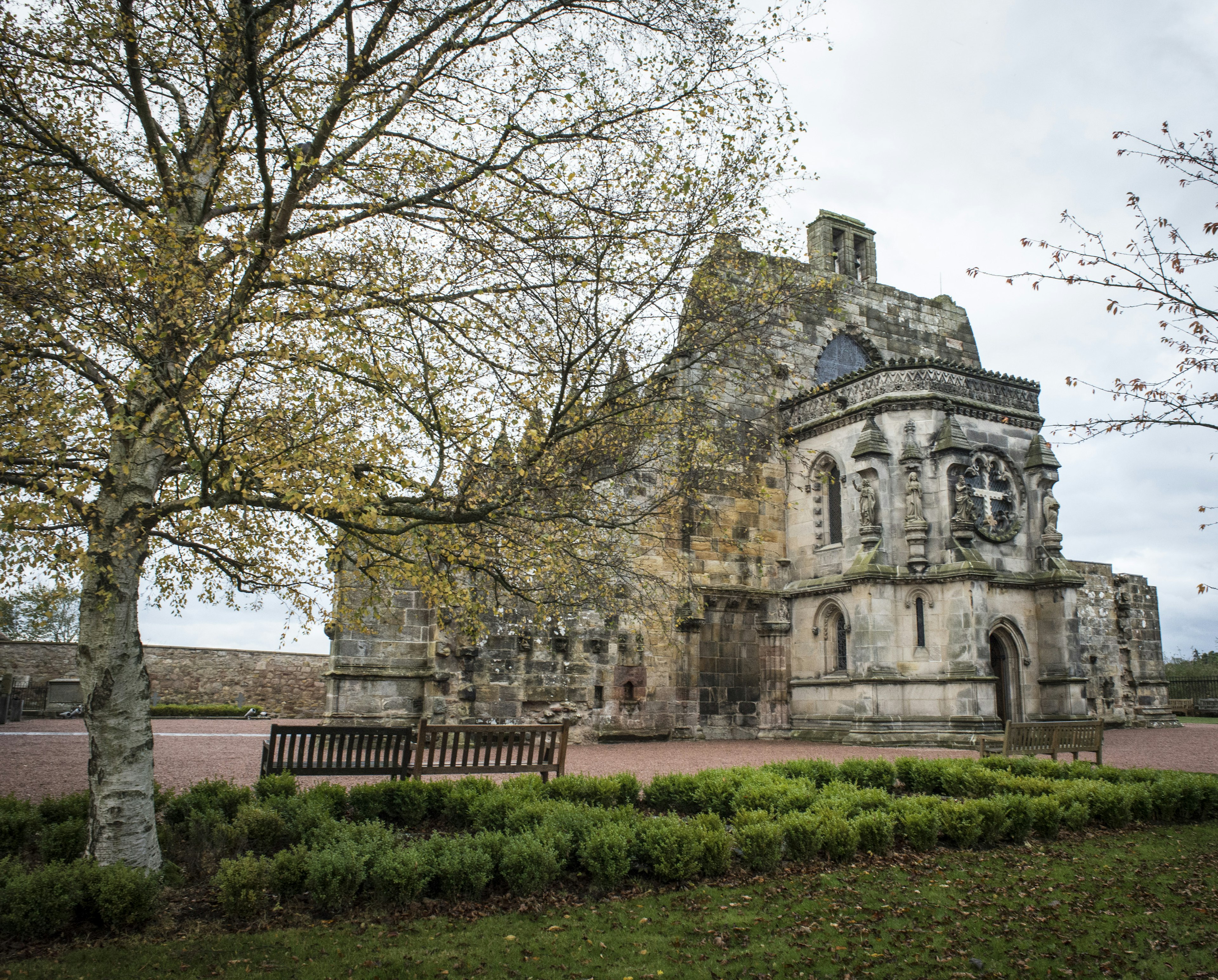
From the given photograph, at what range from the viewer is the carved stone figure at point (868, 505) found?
1823 centimetres

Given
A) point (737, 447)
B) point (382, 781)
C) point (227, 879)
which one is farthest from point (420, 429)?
point (737, 447)

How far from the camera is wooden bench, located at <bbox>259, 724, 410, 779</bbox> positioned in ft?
29.2

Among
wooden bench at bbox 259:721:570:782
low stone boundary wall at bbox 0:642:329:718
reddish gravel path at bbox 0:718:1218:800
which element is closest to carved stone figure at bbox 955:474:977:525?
reddish gravel path at bbox 0:718:1218:800

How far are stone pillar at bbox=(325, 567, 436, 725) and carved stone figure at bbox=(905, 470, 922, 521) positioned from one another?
393 inches

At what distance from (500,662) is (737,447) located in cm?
628

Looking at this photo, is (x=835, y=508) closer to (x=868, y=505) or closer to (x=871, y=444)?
(x=868, y=505)

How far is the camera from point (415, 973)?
468cm

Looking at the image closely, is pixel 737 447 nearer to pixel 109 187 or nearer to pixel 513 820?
pixel 513 820

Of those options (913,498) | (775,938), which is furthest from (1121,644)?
(775,938)

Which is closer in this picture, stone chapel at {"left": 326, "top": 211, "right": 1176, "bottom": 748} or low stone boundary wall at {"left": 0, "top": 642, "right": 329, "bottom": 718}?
stone chapel at {"left": 326, "top": 211, "right": 1176, "bottom": 748}

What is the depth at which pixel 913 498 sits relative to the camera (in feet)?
59.0

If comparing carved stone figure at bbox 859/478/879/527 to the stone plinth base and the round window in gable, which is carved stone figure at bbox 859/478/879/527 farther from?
the round window in gable

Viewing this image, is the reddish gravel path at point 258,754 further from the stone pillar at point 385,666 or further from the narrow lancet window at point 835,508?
the narrow lancet window at point 835,508

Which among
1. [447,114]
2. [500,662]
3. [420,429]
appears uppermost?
[447,114]
